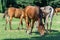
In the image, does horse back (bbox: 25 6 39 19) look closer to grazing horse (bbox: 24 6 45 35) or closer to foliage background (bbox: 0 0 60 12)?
grazing horse (bbox: 24 6 45 35)

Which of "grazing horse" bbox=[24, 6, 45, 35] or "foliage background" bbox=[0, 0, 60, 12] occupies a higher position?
"grazing horse" bbox=[24, 6, 45, 35]

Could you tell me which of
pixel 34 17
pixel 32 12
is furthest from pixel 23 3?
pixel 34 17

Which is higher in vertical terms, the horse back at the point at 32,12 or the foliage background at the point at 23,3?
the horse back at the point at 32,12

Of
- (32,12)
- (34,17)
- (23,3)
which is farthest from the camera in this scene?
(23,3)

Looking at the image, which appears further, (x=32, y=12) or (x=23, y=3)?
(x=23, y=3)

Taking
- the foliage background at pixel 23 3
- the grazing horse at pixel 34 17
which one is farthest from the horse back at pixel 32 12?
the foliage background at pixel 23 3

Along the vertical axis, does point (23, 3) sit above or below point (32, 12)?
below

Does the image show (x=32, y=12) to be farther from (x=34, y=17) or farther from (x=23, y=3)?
(x=23, y=3)

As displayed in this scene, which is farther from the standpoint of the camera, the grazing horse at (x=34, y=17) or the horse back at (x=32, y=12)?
the horse back at (x=32, y=12)

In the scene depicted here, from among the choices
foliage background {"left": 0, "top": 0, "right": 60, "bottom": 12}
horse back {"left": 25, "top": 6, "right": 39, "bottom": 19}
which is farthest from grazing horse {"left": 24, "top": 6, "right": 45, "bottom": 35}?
foliage background {"left": 0, "top": 0, "right": 60, "bottom": 12}

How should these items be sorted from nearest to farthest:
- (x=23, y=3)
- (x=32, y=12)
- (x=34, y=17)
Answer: (x=34, y=17) < (x=32, y=12) < (x=23, y=3)

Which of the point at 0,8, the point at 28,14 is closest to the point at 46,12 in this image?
the point at 28,14

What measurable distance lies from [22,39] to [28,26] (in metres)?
2.96

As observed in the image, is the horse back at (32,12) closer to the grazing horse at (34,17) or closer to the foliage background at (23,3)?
the grazing horse at (34,17)
